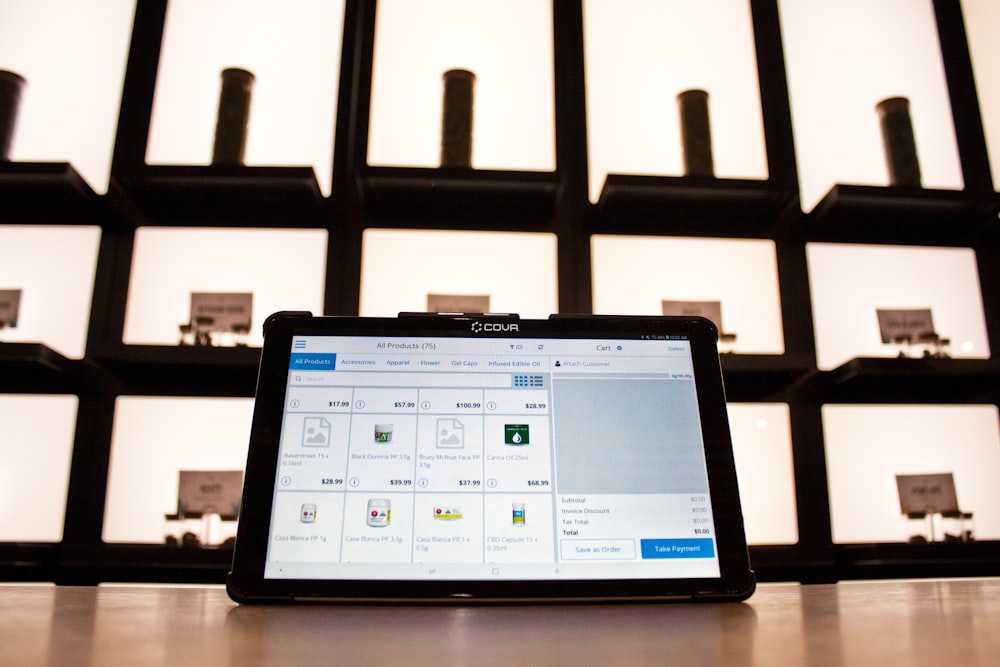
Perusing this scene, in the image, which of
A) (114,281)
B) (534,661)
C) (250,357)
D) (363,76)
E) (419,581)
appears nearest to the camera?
(534,661)

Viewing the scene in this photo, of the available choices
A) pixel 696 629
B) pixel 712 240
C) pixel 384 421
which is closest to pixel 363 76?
pixel 712 240

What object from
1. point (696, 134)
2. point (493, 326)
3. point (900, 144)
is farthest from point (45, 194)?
point (900, 144)

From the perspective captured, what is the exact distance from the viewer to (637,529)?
572 mm

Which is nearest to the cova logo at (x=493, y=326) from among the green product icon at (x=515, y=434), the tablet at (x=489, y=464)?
the tablet at (x=489, y=464)

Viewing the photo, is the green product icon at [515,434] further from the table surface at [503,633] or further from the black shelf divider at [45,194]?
the black shelf divider at [45,194]

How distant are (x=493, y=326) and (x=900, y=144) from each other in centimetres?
144

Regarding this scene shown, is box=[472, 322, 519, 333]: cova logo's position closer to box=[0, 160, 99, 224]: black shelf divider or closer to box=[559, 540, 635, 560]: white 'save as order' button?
box=[559, 540, 635, 560]: white 'save as order' button

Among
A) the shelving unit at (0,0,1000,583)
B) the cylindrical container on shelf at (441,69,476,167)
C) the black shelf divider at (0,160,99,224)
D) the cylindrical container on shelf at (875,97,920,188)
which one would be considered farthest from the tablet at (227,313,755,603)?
the cylindrical container on shelf at (875,97,920,188)

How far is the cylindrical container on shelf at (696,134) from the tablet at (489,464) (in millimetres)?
1022

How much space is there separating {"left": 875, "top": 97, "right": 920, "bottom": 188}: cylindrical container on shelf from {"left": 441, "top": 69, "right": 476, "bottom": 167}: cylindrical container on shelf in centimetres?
103

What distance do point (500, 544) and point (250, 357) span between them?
0.99m

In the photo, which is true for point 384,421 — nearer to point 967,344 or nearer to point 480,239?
point 480,239

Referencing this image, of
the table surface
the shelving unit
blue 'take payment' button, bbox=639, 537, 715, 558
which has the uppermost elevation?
the shelving unit

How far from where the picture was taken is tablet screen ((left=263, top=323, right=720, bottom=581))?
56 cm
